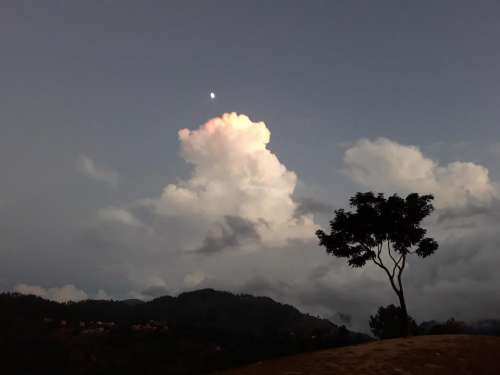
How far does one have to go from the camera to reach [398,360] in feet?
64.1

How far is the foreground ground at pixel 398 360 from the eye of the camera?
60.2 ft

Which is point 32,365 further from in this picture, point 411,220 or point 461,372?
point 461,372

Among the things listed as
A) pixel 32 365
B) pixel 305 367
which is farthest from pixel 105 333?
pixel 305 367

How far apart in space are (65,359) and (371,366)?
47.8 metres

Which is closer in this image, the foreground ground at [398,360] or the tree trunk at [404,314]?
the foreground ground at [398,360]

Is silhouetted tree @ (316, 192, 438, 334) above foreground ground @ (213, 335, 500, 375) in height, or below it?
above

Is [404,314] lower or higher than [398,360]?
higher

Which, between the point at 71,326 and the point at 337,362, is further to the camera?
the point at 71,326

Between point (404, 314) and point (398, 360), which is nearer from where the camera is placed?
point (398, 360)

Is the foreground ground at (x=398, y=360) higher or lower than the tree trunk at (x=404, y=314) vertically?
lower

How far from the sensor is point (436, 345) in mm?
22375

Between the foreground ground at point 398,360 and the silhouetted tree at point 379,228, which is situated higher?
the silhouetted tree at point 379,228

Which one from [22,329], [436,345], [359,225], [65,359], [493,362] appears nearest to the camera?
[493,362]

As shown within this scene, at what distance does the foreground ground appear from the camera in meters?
18.3
